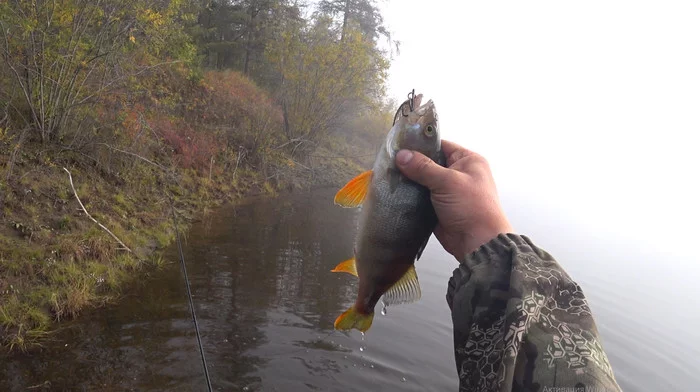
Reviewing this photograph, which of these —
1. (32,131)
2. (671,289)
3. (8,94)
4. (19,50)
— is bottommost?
(671,289)

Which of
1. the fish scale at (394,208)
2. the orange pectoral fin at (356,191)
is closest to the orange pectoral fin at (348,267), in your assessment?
the fish scale at (394,208)

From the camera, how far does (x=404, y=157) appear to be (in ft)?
7.50

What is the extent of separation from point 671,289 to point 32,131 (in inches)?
905

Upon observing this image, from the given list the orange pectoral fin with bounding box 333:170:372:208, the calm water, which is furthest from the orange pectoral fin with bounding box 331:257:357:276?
the calm water

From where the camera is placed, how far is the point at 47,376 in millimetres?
4844

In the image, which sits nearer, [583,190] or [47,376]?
[47,376]

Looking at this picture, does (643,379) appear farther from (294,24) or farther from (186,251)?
(294,24)

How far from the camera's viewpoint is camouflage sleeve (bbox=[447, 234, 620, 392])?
1483mm

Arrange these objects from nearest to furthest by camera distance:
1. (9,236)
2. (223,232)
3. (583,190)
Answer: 1. (9,236)
2. (223,232)
3. (583,190)

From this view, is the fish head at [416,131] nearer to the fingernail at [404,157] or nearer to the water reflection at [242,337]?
the fingernail at [404,157]

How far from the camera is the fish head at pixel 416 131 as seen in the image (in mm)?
2340

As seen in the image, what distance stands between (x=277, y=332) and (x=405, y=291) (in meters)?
5.07

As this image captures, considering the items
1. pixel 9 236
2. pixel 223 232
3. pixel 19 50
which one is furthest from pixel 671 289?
pixel 19 50

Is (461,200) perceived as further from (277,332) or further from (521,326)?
(277,332)
